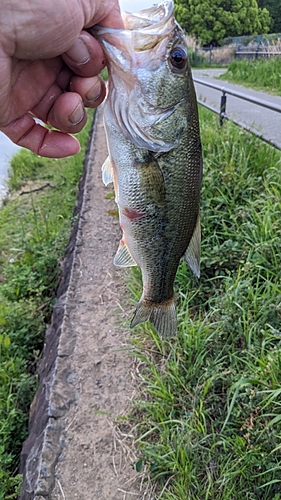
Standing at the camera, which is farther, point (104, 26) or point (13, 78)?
point (13, 78)

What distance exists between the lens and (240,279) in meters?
2.77

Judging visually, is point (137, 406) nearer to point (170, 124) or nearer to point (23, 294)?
point (170, 124)

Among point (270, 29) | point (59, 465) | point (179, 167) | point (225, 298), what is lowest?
point (270, 29)

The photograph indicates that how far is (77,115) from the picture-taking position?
168 centimetres

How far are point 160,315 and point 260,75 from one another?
1086 centimetres

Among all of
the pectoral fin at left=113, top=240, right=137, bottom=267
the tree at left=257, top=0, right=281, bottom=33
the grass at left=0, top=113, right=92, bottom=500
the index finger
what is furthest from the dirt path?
the tree at left=257, top=0, right=281, bottom=33

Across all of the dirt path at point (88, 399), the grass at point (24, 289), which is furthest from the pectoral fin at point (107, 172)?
the grass at point (24, 289)

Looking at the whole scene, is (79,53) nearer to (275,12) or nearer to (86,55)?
(86,55)

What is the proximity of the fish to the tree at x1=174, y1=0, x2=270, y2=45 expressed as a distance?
3793 cm

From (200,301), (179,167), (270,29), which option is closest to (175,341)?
(200,301)

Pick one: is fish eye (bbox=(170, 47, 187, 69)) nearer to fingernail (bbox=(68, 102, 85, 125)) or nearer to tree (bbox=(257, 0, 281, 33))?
fingernail (bbox=(68, 102, 85, 125))

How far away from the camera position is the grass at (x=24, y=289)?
2.80m

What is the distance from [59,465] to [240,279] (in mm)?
1494

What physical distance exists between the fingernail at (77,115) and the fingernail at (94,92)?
4 cm
